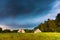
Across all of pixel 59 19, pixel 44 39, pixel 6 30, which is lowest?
pixel 44 39

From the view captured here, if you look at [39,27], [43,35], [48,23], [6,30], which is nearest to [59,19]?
[48,23]

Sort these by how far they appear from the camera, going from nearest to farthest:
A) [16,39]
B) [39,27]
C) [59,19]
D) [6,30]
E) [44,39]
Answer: [16,39] < [44,39] < [6,30] < [39,27] < [59,19]

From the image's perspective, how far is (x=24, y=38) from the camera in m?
16.3

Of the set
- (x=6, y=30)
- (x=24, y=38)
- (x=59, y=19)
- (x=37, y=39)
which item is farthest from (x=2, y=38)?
(x=59, y=19)

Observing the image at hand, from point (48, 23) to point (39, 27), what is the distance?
3325 millimetres

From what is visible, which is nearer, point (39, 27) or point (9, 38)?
point (9, 38)

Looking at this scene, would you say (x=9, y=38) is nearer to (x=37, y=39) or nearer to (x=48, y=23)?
(x=37, y=39)

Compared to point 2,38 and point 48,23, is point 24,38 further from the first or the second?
point 48,23

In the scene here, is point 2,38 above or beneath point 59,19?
beneath

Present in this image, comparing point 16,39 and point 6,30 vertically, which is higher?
point 6,30

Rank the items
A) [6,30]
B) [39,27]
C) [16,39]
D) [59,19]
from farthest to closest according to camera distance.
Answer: [59,19], [39,27], [6,30], [16,39]

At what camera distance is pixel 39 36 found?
17578mm

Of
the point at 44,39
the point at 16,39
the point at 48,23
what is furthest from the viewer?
the point at 48,23

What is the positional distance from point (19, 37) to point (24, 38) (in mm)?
458
